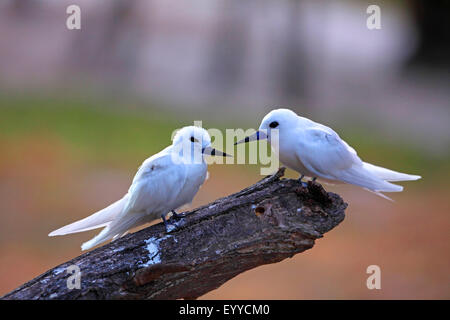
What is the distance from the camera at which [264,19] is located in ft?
22.1

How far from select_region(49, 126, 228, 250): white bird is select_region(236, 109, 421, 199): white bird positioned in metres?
0.22

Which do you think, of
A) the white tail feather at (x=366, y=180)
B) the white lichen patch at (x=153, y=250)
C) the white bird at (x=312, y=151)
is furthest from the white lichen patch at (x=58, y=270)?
the white tail feather at (x=366, y=180)

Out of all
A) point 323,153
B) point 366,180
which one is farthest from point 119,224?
point 366,180

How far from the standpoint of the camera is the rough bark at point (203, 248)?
2.00 metres

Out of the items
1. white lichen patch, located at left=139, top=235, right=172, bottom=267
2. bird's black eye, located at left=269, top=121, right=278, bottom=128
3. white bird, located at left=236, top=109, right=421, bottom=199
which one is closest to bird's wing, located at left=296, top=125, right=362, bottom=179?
white bird, located at left=236, top=109, right=421, bottom=199

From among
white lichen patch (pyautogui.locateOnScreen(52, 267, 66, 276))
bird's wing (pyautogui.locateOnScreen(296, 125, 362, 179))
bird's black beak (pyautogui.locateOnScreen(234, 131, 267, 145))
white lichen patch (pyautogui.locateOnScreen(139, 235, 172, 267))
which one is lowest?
white lichen patch (pyautogui.locateOnScreen(52, 267, 66, 276))

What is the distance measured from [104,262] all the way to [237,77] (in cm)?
498

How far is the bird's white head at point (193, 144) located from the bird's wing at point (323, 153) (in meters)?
0.39

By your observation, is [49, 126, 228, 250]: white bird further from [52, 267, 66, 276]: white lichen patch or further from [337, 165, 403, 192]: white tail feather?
[337, 165, 403, 192]: white tail feather

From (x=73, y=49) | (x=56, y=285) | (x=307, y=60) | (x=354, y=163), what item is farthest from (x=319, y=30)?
(x=56, y=285)

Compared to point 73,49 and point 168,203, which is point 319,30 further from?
point 168,203

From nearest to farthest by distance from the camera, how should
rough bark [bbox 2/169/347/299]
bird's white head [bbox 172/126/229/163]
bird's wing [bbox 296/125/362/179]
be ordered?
rough bark [bbox 2/169/347/299] → bird's white head [bbox 172/126/229/163] → bird's wing [bbox 296/125/362/179]

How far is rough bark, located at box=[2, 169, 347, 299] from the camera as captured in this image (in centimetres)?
200

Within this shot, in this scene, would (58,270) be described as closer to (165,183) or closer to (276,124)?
(165,183)
